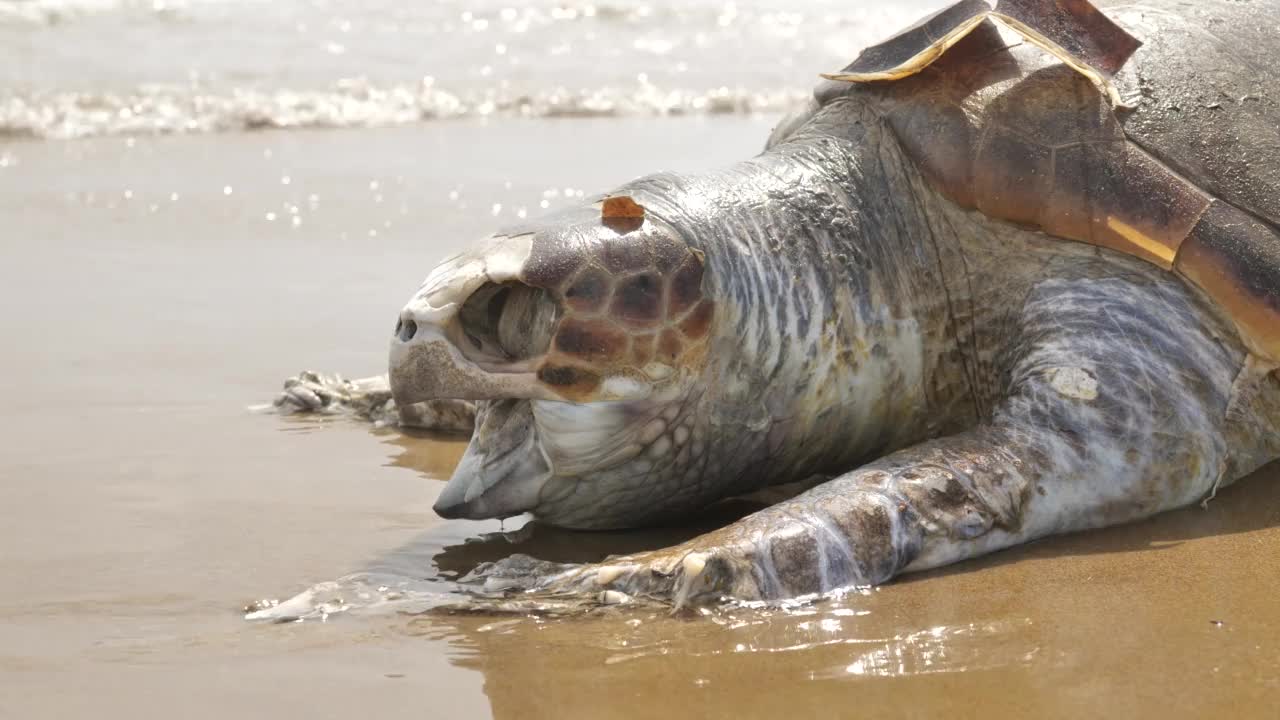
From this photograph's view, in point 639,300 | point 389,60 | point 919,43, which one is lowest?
point 639,300

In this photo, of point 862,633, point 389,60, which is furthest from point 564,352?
point 389,60

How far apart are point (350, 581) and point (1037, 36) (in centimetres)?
206

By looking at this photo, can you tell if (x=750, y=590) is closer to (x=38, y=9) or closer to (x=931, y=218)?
(x=931, y=218)

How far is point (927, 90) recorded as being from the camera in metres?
3.59

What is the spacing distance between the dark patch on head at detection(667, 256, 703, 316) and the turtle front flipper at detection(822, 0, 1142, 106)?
0.89 meters

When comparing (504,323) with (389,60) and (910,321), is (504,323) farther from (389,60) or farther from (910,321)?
(389,60)

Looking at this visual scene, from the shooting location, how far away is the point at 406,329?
119 inches

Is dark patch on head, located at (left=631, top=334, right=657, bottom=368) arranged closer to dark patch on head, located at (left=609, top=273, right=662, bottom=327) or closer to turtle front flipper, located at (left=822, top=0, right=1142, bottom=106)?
dark patch on head, located at (left=609, top=273, right=662, bottom=327)

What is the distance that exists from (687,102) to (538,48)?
2386 mm

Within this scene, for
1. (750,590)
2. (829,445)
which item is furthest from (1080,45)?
(750,590)

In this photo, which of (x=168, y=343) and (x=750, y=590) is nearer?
(x=750, y=590)

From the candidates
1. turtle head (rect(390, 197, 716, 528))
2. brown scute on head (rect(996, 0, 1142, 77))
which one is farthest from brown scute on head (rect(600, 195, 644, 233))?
brown scute on head (rect(996, 0, 1142, 77))

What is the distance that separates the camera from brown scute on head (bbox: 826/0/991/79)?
3.54 m

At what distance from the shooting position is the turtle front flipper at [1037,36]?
3508mm
